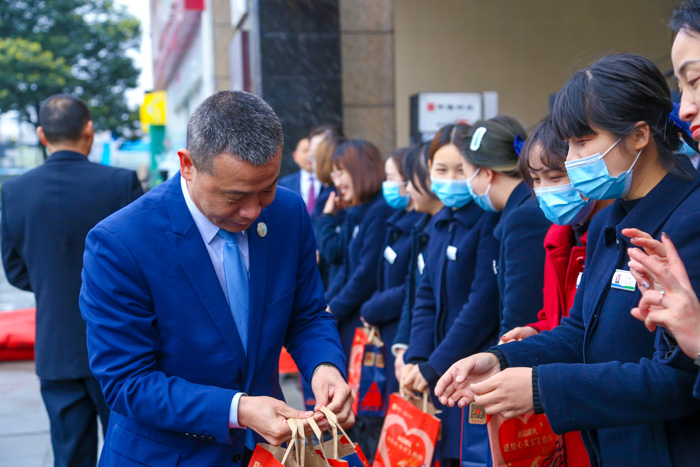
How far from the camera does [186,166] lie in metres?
2.11

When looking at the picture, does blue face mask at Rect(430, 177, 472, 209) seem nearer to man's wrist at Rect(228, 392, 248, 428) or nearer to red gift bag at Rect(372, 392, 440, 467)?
red gift bag at Rect(372, 392, 440, 467)

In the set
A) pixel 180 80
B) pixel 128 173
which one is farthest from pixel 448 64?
pixel 180 80

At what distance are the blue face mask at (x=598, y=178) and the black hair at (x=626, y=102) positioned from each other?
7cm

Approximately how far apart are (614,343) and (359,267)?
2.92 metres

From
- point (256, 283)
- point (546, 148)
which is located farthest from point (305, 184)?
point (256, 283)

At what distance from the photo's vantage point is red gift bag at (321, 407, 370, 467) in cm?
205

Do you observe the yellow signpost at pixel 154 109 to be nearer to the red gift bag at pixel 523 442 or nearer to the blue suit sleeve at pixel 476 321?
the blue suit sleeve at pixel 476 321

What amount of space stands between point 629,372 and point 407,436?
4.84ft

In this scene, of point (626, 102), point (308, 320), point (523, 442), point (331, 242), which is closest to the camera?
point (626, 102)

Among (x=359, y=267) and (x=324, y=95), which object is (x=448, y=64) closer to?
(x=324, y=95)

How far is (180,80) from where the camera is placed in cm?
2247

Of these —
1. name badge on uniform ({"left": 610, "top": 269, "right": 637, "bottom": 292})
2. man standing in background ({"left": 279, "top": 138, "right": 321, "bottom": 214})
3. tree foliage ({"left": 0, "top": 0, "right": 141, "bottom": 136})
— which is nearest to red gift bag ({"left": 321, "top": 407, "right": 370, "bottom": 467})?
name badge on uniform ({"left": 610, "top": 269, "right": 637, "bottom": 292})

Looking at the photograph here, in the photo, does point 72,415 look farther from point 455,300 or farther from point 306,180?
point 306,180

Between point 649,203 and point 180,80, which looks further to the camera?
point 180,80
